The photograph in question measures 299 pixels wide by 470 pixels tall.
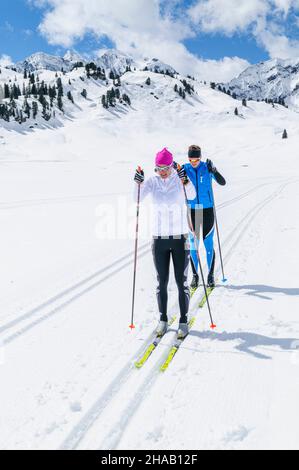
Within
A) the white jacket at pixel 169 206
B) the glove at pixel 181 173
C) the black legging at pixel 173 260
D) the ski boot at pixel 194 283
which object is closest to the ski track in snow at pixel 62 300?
the ski boot at pixel 194 283

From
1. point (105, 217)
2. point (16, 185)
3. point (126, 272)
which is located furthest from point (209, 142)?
point (126, 272)

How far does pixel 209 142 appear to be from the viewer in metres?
133

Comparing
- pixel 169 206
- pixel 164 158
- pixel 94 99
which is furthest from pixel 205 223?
pixel 94 99

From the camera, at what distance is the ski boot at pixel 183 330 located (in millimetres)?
5633

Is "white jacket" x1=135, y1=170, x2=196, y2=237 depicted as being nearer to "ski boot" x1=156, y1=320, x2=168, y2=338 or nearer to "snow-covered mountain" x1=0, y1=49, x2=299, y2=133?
"ski boot" x1=156, y1=320, x2=168, y2=338

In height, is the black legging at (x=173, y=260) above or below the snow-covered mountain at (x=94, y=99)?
below

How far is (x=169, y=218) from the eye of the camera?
5.59 meters

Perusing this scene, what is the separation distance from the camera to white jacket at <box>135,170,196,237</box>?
220 inches

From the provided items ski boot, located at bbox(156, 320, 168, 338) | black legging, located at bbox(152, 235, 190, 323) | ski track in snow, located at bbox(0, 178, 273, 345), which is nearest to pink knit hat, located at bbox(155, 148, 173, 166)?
black legging, located at bbox(152, 235, 190, 323)

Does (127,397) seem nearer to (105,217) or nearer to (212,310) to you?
(212,310)

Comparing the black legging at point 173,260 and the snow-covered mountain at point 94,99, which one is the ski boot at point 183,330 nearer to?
the black legging at point 173,260

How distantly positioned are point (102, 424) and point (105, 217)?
47.2ft

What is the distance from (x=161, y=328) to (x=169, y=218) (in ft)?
5.53

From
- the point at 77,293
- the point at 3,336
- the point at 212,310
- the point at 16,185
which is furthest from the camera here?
the point at 16,185
